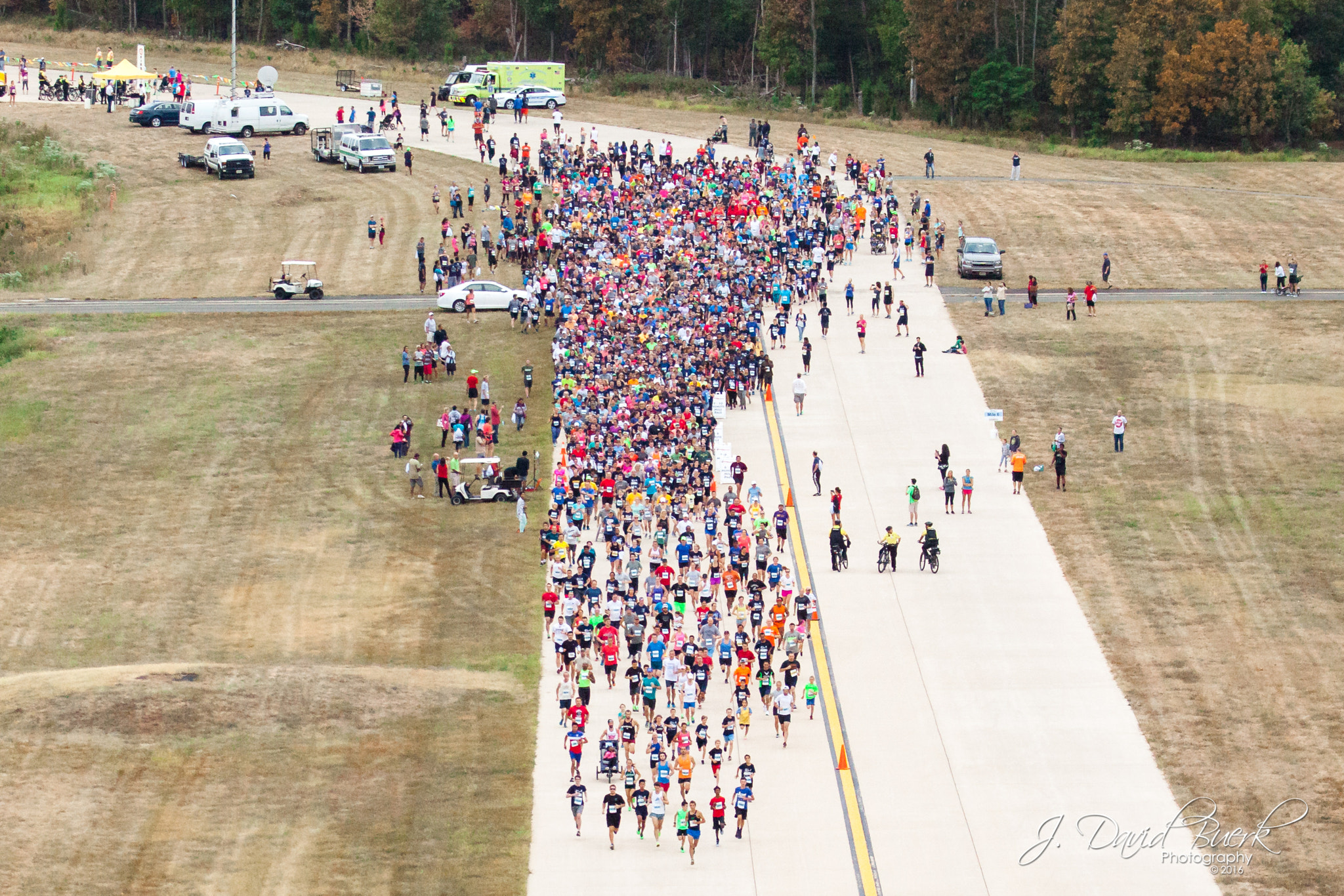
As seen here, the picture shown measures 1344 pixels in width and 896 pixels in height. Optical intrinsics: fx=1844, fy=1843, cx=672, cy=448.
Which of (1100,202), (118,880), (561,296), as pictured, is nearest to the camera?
(118,880)

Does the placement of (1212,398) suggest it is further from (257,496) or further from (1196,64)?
(1196,64)

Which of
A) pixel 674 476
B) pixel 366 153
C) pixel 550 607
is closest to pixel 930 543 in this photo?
pixel 674 476

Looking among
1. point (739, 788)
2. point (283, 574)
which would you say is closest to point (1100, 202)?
point (283, 574)

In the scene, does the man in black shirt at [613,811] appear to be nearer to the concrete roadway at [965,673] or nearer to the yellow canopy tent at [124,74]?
the concrete roadway at [965,673]

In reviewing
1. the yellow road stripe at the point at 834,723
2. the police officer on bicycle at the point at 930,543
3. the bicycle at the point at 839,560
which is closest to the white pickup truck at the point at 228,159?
the yellow road stripe at the point at 834,723

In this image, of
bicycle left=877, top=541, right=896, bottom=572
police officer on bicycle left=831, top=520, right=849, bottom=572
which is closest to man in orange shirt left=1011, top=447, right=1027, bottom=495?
bicycle left=877, top=541, right=896, bottom=572

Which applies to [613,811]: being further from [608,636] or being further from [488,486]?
[488,486]
